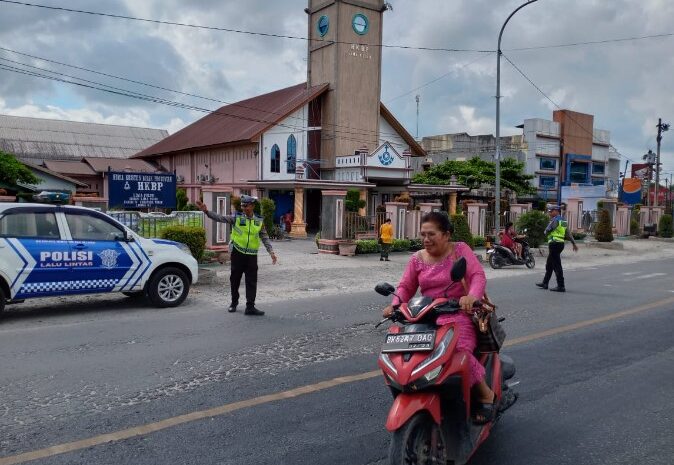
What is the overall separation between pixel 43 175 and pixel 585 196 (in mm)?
29795

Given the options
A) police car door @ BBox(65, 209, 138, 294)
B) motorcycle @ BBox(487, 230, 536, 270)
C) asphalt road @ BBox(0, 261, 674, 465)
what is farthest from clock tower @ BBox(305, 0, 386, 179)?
asphalt road @ BBox(0, 261, 674, 465)

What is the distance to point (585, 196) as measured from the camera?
31859 mm

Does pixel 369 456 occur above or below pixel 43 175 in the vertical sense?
below

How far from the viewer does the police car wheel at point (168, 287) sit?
8.86 meters

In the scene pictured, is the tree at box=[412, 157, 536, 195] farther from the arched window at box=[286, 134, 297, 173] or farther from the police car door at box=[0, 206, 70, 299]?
the police car door at box=[0, 206, 70, 299]

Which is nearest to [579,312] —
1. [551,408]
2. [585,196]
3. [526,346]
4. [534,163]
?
[526,346]

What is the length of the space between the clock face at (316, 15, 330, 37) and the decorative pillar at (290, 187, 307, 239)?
34.7 ft

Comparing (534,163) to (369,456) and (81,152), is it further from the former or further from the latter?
(369,456)

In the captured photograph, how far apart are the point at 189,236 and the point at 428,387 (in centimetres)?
1042

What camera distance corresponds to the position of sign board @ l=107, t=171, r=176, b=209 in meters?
14.8

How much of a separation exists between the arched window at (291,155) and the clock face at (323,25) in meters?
6.30

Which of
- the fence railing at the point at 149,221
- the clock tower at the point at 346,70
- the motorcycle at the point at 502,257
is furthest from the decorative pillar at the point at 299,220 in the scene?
the fence railing at the point at 149,221

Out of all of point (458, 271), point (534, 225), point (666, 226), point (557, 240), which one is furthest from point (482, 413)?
point (666, 226)

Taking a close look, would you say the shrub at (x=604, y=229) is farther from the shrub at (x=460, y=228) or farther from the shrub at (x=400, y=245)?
the shrub at (x=400, y=245)
